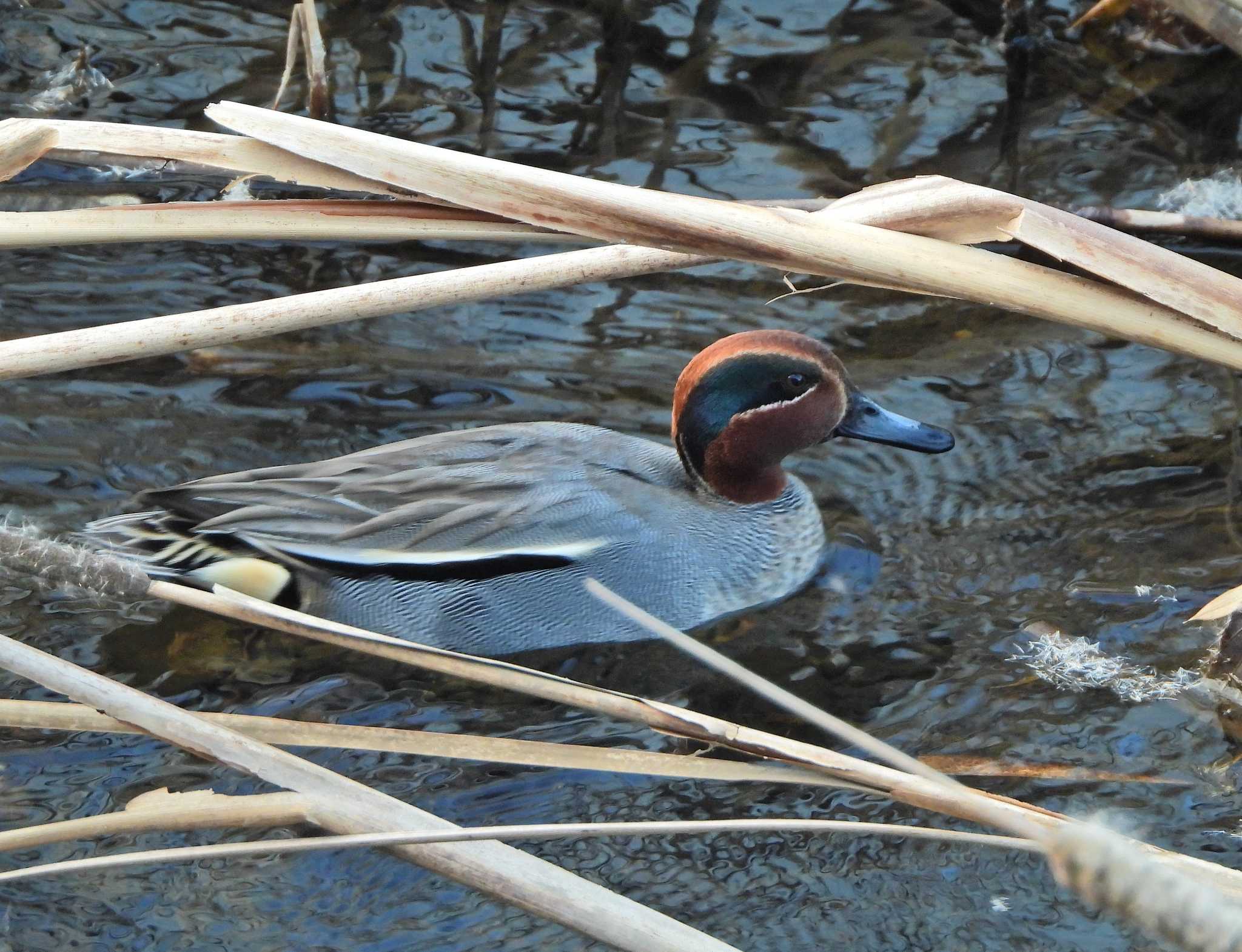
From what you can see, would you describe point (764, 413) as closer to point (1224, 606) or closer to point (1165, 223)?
point (1224, 606)

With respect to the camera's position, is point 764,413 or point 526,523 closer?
point 526,523

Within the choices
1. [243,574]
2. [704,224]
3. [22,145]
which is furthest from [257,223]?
[243,574]

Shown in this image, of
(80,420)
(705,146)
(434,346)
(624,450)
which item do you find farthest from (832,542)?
(80,420)

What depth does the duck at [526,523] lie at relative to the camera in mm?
4012

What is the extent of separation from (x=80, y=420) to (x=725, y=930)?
2.74 metres

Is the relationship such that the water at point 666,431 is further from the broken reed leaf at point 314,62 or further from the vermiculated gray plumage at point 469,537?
the broken reed leaf at point 314,62

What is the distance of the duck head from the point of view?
4.14 m

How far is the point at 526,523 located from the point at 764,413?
0.80m

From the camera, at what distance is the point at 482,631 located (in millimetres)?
4141

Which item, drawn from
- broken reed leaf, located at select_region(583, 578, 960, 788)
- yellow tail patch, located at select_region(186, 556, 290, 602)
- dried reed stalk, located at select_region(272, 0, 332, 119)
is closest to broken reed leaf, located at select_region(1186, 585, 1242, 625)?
broken reed leaf, located at select_region(583, 578, 960, 788)

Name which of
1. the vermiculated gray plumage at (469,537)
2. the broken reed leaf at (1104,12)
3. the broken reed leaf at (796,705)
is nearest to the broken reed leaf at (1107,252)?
the broken reed leaf at (796,705)

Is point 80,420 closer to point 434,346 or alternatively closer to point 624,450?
point 434,346

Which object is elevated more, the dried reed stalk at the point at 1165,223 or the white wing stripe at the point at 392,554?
the dried reed stalk at the point at 1165,223

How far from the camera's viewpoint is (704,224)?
114 inches
